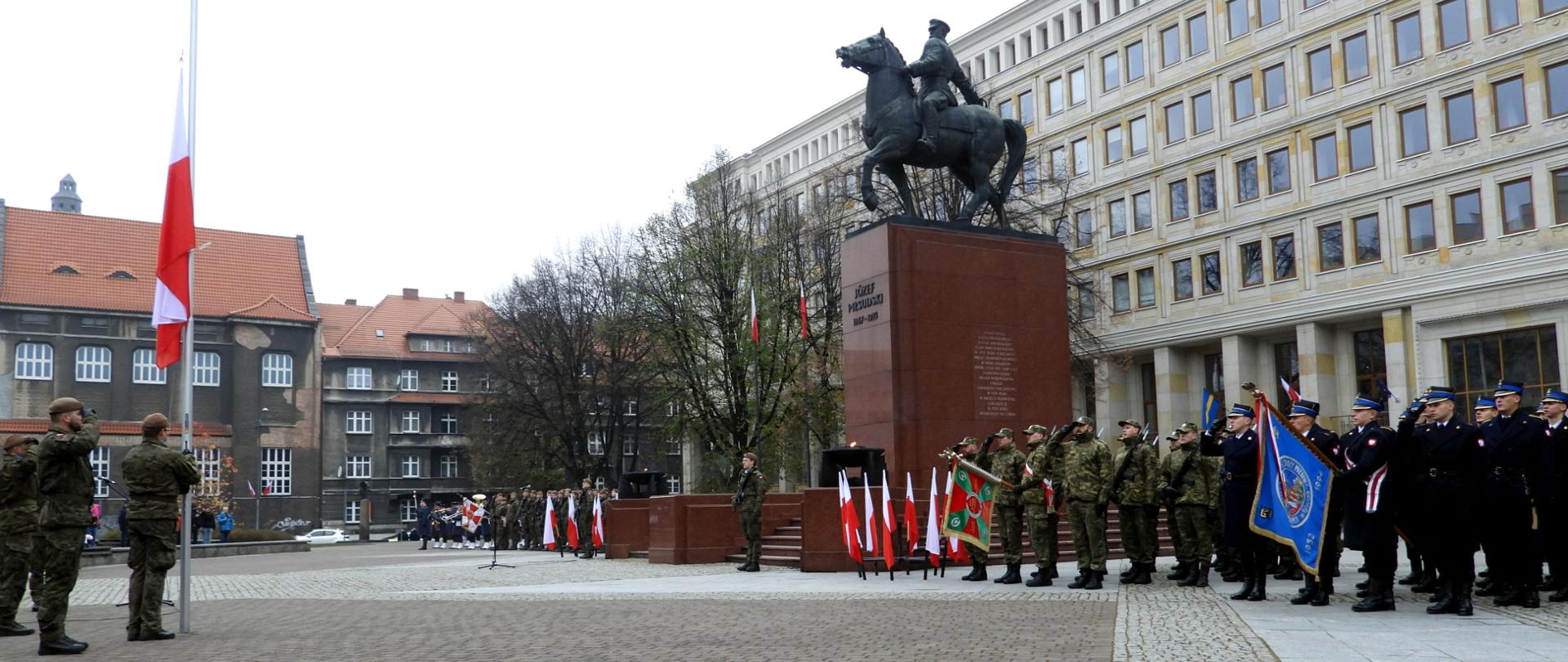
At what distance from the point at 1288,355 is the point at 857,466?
102 ft

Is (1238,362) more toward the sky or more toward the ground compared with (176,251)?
more toward the sky

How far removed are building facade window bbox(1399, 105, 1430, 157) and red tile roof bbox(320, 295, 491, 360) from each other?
58.0 m

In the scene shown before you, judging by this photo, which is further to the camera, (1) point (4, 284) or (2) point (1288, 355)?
(1) point (4, 284)

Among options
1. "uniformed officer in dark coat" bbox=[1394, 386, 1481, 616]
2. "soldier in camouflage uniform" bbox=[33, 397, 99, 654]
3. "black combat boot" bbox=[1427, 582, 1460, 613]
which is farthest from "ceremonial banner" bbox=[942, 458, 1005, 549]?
"soldier in camouflage uniform" bbox=[33, 397, 99, 654]

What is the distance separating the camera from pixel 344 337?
280ft

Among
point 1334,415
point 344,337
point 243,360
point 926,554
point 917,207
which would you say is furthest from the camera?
point 344,337

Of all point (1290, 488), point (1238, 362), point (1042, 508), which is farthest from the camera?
point (1238, 362)

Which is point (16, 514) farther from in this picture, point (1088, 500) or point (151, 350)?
point (151, 350)

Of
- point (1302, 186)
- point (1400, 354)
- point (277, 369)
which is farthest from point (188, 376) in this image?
point (277, 369)

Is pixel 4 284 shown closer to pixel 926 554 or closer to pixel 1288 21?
pixel 1288 21

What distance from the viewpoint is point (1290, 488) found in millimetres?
11523

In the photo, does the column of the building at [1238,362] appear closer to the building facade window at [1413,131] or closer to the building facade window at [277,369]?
the building facade window at [1413,131]

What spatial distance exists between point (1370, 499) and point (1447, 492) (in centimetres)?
56

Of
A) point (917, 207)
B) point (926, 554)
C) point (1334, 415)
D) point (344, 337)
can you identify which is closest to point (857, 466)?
point (926, 554)
